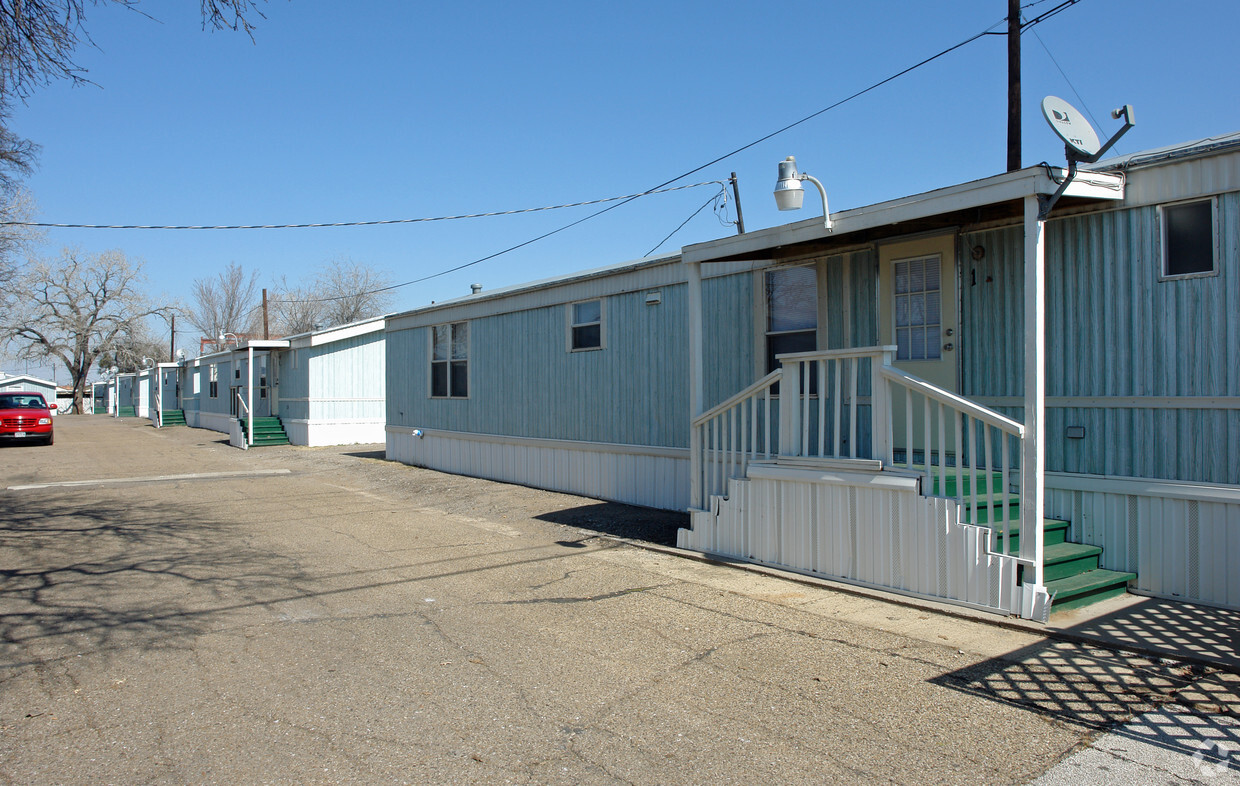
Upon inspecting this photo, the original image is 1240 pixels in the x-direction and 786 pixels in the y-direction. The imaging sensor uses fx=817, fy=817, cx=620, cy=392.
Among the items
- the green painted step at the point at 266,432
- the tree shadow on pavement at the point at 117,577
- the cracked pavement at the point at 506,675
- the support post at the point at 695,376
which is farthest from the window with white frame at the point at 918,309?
the green painted step at the point at 266,432

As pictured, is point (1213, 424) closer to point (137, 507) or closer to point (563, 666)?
point (563, 666)

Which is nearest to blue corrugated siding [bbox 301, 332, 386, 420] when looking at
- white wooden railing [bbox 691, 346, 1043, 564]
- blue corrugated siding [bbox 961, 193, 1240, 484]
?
white wooden railing [bbox 691, 346, 1043, 564]

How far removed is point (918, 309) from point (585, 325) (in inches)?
207

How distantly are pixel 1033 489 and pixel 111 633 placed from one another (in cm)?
605

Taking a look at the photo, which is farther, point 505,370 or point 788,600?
point 505,370

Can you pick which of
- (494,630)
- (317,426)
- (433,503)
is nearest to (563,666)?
(494,630)

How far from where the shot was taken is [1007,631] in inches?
203

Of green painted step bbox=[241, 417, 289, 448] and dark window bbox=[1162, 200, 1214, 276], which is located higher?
dark window bbox=[1162, 200, 1214, 276]

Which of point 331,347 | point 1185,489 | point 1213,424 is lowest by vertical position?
point 1185,489

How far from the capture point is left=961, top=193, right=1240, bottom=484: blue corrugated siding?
5504 mm

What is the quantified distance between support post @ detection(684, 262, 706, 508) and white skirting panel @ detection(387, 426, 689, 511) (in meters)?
1.84

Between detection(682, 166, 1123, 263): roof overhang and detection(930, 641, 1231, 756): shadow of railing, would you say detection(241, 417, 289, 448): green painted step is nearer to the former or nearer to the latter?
detection(682, 166, 1123, 263): roof overhang

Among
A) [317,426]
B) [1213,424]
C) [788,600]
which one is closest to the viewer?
[1213,424]

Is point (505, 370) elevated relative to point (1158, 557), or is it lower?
elevated
